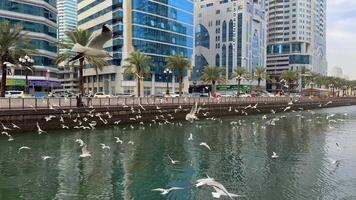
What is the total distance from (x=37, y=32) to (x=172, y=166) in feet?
245

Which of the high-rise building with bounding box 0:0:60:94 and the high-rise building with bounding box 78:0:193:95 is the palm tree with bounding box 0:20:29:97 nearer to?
the high-rise building with bounding box 0:0:60:94

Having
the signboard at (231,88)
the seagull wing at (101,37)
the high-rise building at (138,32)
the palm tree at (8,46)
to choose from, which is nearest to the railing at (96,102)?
the palm tree at (8,46)

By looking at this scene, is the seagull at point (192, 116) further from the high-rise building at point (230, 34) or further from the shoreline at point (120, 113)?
the high-rise building at point (230, 34)

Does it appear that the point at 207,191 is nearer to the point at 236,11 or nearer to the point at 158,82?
the point at 158,82

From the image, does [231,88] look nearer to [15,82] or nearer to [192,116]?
[15,82]

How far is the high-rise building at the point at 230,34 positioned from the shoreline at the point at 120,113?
88.6 metres

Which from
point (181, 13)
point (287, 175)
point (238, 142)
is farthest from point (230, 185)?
point (181, 13)

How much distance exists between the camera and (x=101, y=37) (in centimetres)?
3847

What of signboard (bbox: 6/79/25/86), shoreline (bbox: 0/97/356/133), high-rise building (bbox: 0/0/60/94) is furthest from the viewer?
signboard (bbox: 6/79/25/86)

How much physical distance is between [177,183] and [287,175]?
754 centimetres

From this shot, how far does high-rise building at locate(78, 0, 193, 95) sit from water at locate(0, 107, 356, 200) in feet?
236

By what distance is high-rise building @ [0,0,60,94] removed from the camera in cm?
8931

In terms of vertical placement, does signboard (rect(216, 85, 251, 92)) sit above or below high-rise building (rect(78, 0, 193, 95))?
below

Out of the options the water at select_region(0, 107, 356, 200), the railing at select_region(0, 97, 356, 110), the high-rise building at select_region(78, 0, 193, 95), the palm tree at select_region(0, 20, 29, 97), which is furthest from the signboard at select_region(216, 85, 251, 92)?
the water at select_region(0, 107, 356, 200)
